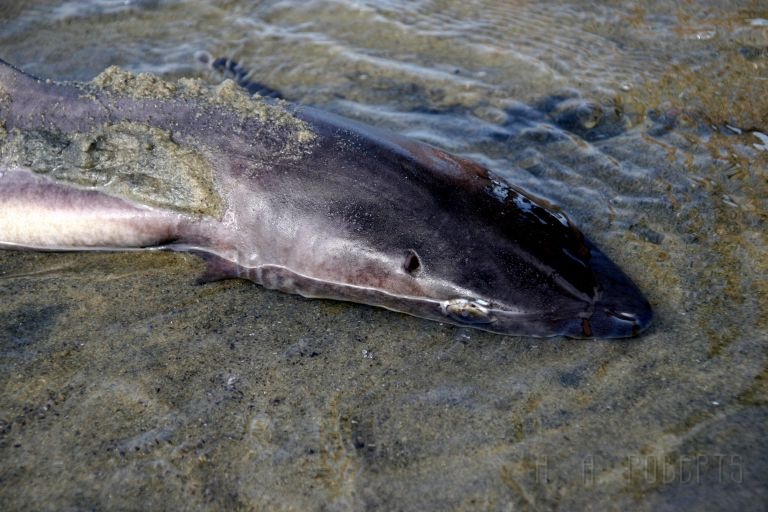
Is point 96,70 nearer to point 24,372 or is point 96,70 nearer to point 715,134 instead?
point 24,372

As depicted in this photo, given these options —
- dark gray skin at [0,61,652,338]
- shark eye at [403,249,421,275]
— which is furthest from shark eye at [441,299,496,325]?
shark eye at [403,249,421,275]

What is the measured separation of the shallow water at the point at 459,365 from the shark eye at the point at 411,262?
240 millimetres

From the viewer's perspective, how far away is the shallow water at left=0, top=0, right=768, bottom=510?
2342 millimetres

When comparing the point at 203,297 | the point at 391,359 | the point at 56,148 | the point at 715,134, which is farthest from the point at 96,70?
the point at 715,134

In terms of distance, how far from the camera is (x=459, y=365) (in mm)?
2824

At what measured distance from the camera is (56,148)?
332cm

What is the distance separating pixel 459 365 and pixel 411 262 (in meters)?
0.50

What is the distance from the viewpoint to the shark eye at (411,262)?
3.01 meters

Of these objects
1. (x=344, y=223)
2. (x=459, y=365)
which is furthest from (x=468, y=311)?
(x=344, y=223)

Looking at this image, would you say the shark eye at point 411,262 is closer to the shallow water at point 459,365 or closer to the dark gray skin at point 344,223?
the dark gray skin at point 344,223

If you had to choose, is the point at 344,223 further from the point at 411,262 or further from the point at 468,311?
the point at 468,311

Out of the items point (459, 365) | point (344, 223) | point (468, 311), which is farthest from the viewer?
point (344, 223)

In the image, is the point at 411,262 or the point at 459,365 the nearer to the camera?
the point at 459,365

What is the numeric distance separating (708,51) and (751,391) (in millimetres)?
3121
